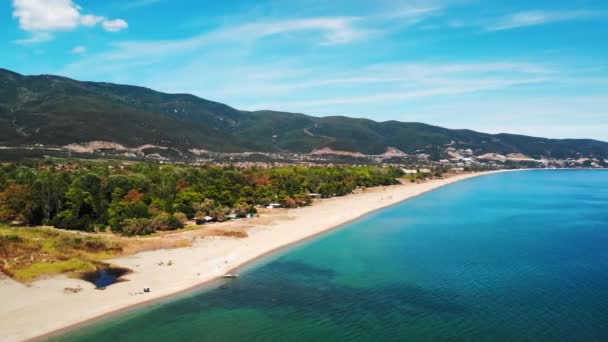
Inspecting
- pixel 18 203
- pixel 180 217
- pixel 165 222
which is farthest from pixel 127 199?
pixel 18 203

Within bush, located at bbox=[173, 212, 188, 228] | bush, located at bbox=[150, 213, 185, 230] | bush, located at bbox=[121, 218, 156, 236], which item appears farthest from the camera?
bush, located at bbox=[173, 212, 188, 228]

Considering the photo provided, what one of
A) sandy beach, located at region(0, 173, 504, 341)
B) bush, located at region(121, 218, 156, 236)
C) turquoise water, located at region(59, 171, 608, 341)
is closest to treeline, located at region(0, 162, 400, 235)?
bush, located at region(121, 218, 156, 236)

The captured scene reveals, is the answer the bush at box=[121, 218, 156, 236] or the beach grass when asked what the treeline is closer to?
the bush at box=[121, 218, 156, 236]

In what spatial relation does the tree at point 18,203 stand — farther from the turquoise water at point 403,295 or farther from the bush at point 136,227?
the turquoise water at point 403,295

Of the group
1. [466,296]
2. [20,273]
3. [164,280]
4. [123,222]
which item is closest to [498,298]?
[466,296]

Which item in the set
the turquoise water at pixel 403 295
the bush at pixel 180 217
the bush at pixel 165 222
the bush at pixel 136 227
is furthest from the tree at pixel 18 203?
the turquoise water at pixel 403 295

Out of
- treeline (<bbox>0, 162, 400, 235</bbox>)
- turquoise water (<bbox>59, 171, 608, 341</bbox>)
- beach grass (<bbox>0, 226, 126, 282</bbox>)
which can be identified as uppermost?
treeline (<bbox>0, 162, 400, 235</bbox>)

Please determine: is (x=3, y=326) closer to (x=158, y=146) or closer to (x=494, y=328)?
(x=494, y=328)
